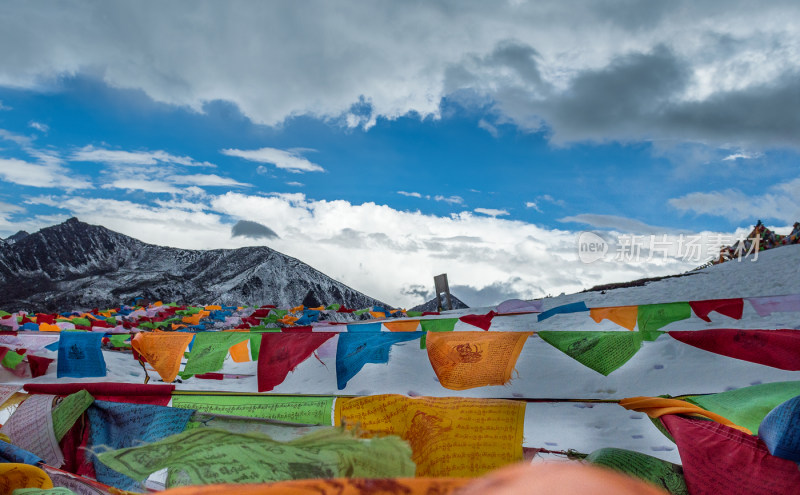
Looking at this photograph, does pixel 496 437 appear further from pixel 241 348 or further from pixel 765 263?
pixel 765 263

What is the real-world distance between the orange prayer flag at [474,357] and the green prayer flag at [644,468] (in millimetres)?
1460

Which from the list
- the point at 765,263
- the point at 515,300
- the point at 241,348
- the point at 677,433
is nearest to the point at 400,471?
the point at 677,433

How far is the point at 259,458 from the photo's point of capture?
39.7 inches

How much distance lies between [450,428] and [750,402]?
135 cm

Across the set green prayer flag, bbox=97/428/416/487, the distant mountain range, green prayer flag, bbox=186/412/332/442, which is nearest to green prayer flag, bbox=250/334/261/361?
green prayer flag, bbox=186/412/332/442

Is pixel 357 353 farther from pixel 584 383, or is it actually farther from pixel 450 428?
pixel 450 428

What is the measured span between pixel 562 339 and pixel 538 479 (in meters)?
3.17

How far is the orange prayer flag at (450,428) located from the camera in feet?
6.31

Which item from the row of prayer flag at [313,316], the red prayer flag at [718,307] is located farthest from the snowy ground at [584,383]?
the red prayer flag at [718,307]

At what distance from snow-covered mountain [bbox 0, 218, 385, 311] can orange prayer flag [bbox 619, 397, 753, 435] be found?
1594 centimetres

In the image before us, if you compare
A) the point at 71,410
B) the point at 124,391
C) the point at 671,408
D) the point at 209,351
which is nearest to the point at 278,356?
the point at 209,351

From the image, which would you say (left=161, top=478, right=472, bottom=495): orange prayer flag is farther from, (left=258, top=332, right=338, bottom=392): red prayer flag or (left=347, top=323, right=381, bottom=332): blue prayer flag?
(left=347, top=323, right=381, bottom=332): blue prayer flag

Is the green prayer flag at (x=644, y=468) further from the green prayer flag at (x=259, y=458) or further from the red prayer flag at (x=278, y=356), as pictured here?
the red prayer flag at (x=278, y=356)

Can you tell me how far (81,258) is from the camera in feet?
58.0
